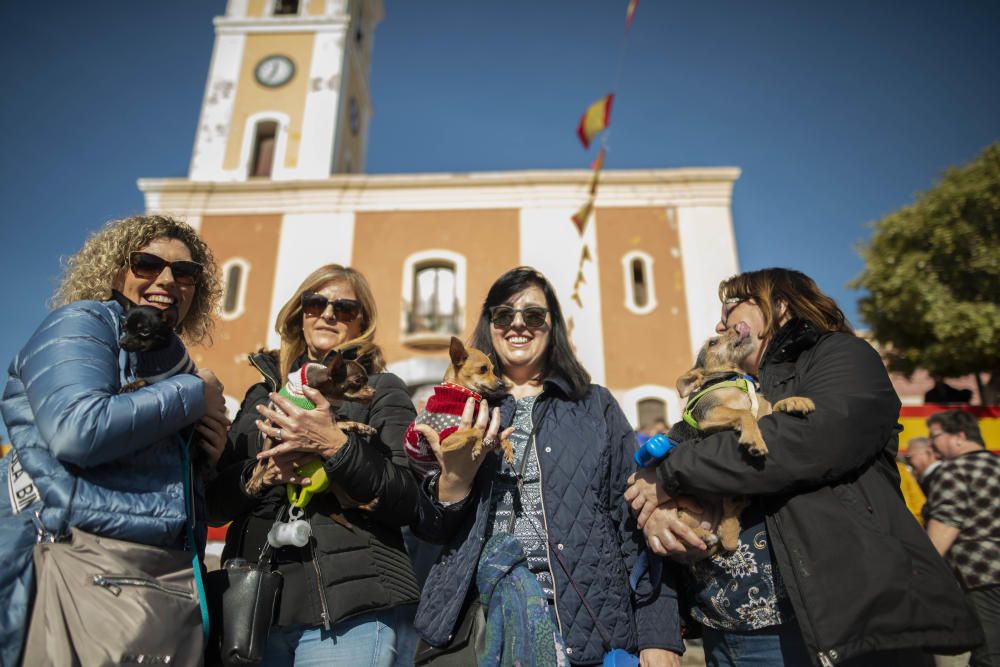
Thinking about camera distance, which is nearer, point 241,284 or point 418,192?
point 241,284

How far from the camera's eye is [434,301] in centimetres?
1617

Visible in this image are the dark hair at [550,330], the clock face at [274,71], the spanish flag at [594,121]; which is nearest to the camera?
the dark hair at [550,330]

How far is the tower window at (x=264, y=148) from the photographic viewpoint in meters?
18.3

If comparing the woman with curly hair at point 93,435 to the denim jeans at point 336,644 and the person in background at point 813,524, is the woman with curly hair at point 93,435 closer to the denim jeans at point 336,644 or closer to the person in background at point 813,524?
the denim jeans at point 336,644

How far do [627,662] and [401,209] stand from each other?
52.0 feet

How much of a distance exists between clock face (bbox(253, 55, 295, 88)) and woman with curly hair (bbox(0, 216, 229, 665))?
19.7 m

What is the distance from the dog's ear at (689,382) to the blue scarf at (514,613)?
1028mm

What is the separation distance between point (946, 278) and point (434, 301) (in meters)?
13.5

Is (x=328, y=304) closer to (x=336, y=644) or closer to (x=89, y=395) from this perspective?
(x=89, y=395)

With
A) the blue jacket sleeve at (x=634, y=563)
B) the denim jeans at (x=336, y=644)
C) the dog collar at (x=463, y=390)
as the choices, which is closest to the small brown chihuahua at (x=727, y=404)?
the blue jacket sleeve at (x=634, y=563)

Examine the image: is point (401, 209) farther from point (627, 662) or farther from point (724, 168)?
point (627, 662)

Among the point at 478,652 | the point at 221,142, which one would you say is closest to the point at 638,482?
the point at 478,652

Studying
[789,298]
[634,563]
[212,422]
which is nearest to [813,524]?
[634,563]

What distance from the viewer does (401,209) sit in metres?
16.8
